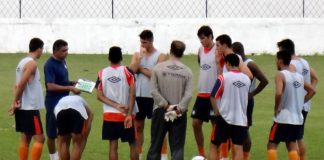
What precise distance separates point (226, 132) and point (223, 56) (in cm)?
142

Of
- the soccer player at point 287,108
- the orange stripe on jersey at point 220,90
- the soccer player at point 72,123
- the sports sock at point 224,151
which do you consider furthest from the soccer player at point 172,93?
the soccer player at point 287,108

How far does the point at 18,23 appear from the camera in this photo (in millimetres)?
29766

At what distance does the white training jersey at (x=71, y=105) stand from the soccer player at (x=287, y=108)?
2.73 m

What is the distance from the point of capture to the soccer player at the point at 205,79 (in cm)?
1469

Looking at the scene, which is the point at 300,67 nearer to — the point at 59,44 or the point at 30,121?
the point at 59,44

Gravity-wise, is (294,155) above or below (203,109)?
below

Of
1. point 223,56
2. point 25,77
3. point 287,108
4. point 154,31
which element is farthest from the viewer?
point 154,31

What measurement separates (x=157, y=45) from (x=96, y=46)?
6.33 feet

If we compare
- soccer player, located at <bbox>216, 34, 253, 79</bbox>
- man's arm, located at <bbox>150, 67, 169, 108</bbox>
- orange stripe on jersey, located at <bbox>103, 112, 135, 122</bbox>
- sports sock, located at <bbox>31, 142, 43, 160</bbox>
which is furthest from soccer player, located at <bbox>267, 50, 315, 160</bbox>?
sports sock, located at <bbox>31, 142, 43, 160</bbox>

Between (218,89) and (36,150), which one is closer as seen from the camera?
(218,89)

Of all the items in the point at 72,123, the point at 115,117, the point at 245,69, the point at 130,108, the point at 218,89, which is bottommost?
the point at 72,123

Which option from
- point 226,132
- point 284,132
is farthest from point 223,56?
point 284,132

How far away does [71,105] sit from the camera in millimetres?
13320

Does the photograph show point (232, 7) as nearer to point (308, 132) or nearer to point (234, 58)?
point (308, 132)
